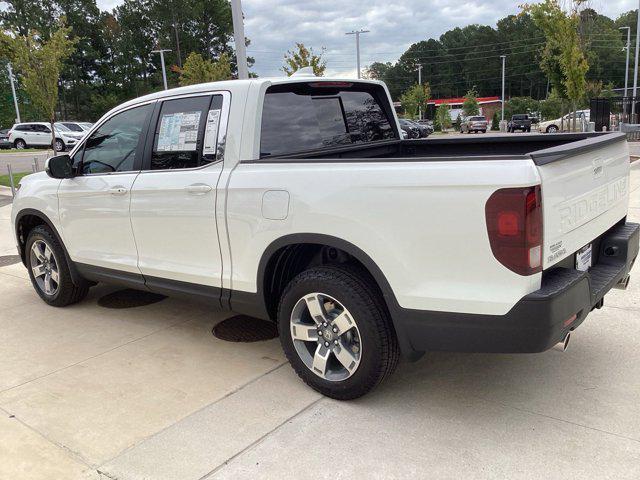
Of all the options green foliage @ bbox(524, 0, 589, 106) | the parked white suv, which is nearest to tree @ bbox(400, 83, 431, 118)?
the parked white suv

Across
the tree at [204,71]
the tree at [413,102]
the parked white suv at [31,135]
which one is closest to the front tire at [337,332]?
the tree at [204,71]

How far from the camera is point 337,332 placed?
3.17m

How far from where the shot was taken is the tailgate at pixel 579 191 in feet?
8.36

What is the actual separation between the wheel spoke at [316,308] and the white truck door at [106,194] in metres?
1.69

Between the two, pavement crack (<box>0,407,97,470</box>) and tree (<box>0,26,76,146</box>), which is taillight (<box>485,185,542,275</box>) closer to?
pavement crack (<box>0,407,97,470</box>)

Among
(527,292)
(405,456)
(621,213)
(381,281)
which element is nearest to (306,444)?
(405,456)

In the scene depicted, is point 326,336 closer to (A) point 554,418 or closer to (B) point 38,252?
(A) point 554,418

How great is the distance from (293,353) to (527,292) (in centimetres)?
146

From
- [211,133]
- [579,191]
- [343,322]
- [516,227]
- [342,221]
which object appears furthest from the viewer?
[211,133]

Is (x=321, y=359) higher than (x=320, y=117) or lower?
lower

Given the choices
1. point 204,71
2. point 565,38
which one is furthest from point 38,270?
point 204,71

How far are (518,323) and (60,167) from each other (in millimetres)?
3770

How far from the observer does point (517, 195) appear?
7.97 ft

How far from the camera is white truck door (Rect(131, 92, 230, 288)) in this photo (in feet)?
12.0
